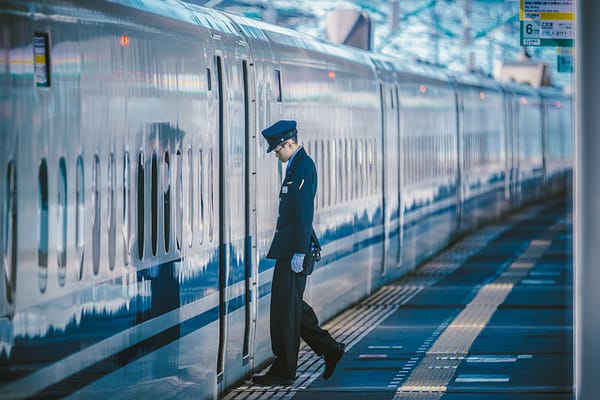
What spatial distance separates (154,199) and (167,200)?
301 millimetres

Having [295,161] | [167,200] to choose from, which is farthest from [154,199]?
[295,161]

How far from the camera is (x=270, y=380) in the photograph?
11.6 metres

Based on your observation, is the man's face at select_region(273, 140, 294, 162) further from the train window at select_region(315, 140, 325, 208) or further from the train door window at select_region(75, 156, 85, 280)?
the train door window at select_region(75, 156, 85, 280)

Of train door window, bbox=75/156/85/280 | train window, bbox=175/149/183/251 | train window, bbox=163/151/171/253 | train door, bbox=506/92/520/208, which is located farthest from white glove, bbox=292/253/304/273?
train door, bbox=506/92/520/208

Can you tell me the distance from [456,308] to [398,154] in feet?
11.9

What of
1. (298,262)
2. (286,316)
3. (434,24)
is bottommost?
(286,316)

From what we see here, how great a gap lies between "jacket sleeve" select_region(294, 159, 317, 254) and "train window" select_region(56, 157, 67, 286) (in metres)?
4.19

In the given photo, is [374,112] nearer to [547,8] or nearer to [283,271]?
[547,8]

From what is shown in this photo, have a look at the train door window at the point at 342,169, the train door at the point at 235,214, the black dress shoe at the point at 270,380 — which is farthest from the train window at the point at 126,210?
the train door window at the point at 342,169

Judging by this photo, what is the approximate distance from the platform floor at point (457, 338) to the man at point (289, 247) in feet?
0.81

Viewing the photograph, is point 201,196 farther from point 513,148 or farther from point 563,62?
point 513,148

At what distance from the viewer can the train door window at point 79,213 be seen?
297 inches

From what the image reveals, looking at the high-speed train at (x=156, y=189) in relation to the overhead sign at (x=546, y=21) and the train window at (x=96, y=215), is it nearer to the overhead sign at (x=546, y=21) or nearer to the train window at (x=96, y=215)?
the train window at (x=96, y=215)

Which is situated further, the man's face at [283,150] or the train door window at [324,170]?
the train door window at [324,170]
